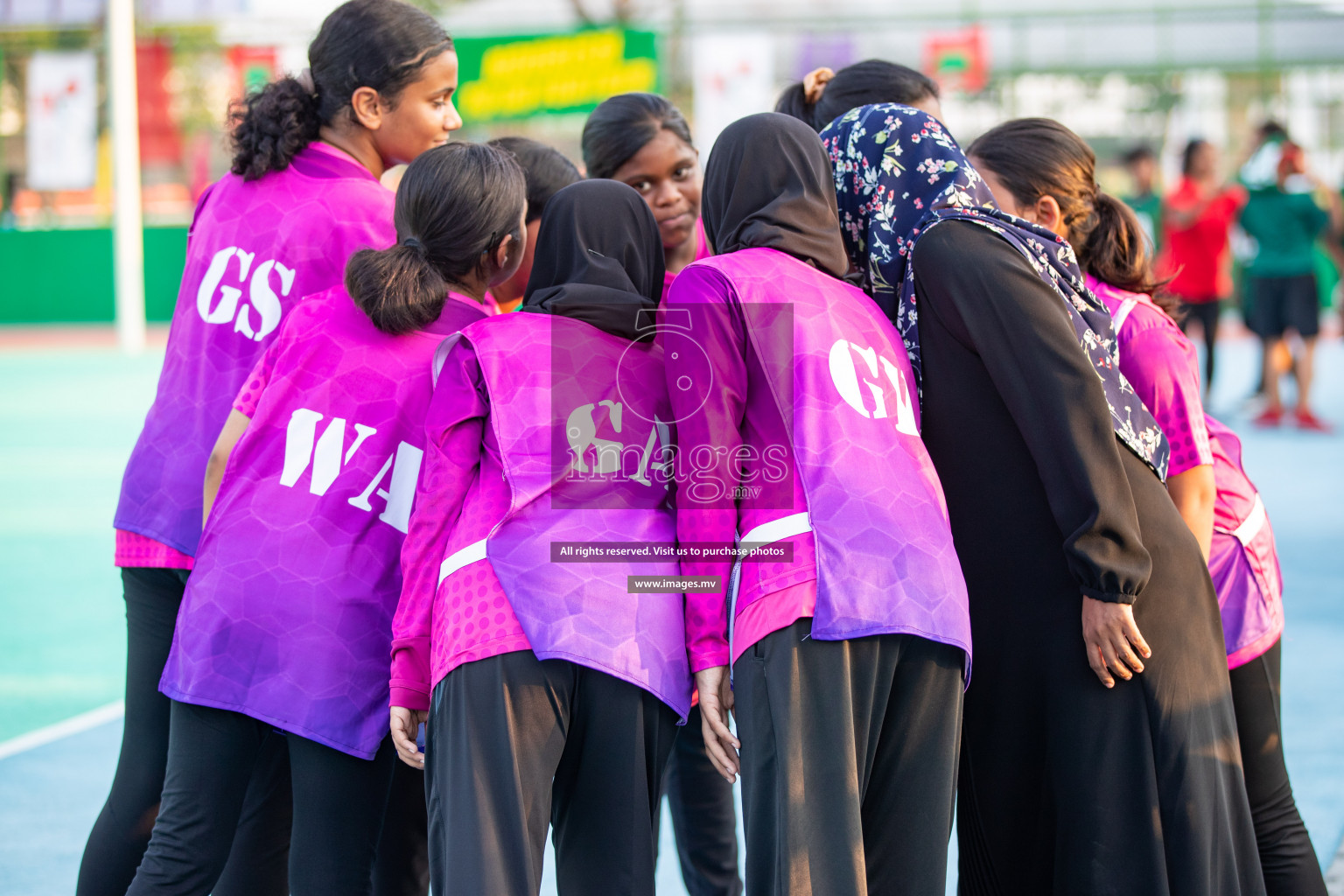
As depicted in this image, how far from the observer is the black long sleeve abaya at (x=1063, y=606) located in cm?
196

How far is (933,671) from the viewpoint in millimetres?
1905

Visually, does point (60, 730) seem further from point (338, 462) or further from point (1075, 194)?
point (1075, 194)

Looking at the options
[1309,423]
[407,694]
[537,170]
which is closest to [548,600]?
[407,694]

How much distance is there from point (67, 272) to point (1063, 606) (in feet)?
65.7

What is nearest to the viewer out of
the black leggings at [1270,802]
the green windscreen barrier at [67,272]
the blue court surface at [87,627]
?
the black leggings at [1270,802]

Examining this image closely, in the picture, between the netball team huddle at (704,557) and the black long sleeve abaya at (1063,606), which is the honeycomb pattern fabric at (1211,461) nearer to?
the netball team huddle at (704,557)

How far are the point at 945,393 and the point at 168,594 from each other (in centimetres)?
156

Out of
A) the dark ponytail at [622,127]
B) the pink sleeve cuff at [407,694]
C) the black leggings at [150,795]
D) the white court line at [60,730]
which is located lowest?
the white court line at [60,730]

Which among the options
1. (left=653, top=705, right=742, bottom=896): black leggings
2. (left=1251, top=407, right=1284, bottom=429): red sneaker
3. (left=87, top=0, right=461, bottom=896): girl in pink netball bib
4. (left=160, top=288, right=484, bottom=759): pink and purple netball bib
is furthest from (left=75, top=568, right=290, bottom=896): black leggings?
(left=1251, top=407, right=1284, bottom=429): red sneaker

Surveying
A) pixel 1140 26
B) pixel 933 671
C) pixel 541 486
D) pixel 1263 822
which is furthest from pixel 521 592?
→ pixel 1140 26

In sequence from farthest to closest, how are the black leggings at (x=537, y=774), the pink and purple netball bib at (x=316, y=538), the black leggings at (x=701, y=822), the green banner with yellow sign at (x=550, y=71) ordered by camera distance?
the green banner with yellow sign at (x=550, y=71) → the black leggings at (x=701, y=822) → the pink and purple netball bib at (x=316, y=538) → the black leggings at (x=537, y=774)

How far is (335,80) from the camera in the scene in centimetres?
250

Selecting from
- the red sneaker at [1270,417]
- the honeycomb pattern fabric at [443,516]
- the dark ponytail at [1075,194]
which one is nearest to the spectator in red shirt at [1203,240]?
the red sneaker at [1270,417]

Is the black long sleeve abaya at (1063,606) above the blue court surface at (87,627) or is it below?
above
